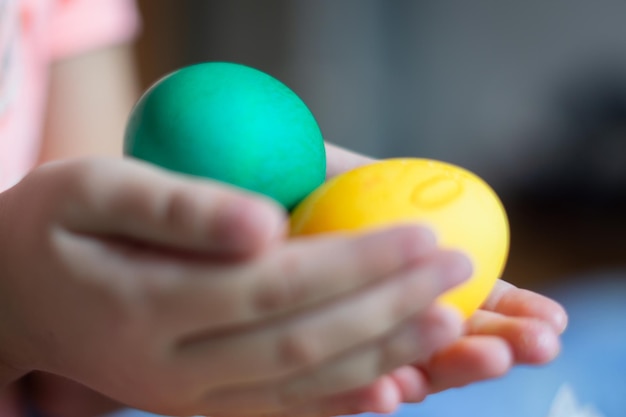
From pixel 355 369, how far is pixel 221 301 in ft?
0.24

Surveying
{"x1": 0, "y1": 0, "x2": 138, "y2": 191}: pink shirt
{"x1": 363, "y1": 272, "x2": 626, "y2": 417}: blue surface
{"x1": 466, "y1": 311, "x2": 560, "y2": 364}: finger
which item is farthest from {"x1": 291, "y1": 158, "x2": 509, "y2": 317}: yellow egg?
{"x1": 0, "y1": 0, "x2": 138, "y2": 191}: pink shirt

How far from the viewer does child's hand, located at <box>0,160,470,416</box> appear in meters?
0.33

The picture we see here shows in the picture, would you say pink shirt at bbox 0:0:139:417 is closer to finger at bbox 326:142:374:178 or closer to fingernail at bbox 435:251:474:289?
finger at bbox 326:142:374:178

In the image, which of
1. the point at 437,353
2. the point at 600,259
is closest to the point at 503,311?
the point at 437,353

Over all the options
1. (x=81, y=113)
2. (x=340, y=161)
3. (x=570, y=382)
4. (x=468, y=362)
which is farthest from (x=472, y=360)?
(x=81, y=113)

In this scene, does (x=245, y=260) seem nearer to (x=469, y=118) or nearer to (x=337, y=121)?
(x=337, y=121)

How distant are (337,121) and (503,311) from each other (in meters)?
1.60

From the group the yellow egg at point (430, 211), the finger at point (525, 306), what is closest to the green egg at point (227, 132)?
the yellow egg at point (430, 211)

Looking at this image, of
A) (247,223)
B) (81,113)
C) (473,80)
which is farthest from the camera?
(473,80)

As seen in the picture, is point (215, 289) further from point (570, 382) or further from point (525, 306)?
point (570, 382)

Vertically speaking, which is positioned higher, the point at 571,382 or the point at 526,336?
the point at 526,336

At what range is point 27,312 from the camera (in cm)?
41

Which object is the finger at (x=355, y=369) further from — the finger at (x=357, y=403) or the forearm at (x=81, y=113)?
the forearm at (x=81, y=113)

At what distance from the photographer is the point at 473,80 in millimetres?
2115
